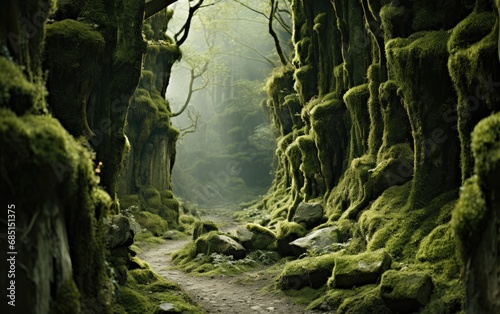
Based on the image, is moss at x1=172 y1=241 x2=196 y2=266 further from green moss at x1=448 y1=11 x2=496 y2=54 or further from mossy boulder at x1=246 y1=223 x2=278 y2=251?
green moss at x1=448 y1=11 x2=496 y2=54

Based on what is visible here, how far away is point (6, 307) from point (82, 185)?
160cm

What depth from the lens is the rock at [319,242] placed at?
583 inches

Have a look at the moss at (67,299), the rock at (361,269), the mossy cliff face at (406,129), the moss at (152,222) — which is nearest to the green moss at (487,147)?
the mossy cliff face at (406,129)

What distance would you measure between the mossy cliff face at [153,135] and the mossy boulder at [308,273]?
530 inches

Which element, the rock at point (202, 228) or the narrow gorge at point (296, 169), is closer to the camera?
the narrow gorge at point (296, 169)

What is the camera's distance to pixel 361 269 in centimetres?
1127

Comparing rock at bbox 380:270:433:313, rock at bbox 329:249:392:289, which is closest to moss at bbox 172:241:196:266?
rock at bbox 329:249:392:289

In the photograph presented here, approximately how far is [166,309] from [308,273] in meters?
4.03

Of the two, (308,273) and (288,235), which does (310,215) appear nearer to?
(288,235)

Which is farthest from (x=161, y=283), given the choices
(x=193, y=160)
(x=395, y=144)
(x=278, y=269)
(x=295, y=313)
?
(x=193, y=160)

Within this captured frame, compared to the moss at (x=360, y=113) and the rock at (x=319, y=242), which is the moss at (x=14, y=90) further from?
the moss at (x=360, y=113)

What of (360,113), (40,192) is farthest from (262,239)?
(40,192)

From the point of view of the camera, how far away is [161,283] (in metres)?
12.2

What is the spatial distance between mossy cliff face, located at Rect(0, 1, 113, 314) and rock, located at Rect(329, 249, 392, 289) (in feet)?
20.3
